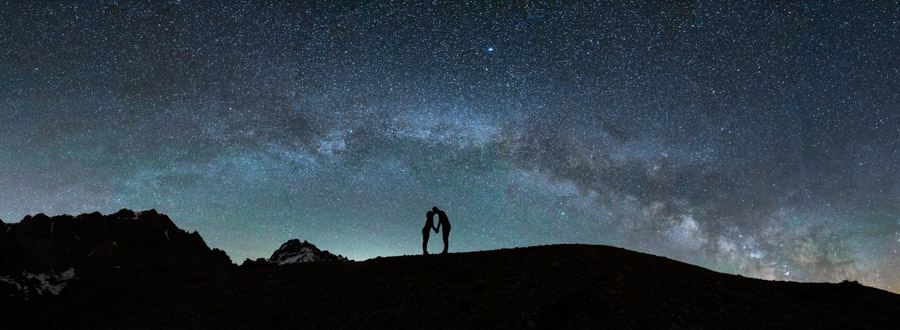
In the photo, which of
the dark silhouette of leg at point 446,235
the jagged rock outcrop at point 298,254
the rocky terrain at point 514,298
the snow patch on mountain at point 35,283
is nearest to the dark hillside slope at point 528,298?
the rocky terrain at point 514,298

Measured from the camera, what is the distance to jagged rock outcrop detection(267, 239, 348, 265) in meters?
180

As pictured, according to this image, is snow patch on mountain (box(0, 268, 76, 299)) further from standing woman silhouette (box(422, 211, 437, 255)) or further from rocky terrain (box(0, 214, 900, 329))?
standing woman silhouette (box(422, 211, 437, 255))

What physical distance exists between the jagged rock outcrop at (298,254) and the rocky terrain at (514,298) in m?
164

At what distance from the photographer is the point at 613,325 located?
1199cm

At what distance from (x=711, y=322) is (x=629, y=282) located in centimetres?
301

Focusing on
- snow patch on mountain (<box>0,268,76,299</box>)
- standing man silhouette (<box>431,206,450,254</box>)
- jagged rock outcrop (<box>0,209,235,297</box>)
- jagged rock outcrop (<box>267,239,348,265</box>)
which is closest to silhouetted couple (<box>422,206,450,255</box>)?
standing man silhouette (<box>431,206,450,254</box>)

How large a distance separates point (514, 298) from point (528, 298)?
0.43 meters

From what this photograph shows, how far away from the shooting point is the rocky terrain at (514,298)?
1256 centimetres

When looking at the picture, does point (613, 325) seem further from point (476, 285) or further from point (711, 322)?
point (476, 285)

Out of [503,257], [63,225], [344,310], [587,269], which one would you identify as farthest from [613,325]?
[63,225]

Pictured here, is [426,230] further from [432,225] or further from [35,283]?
[35,283]

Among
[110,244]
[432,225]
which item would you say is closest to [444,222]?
[432,225]

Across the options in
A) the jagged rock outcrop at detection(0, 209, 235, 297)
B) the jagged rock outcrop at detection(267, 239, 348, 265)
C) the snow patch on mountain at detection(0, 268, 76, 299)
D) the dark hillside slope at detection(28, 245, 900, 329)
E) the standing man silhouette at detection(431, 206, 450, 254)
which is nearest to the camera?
the dark hillside slope at detection(28, 245, 900, 329)

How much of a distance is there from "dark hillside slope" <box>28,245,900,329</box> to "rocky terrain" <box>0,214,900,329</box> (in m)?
0.05
